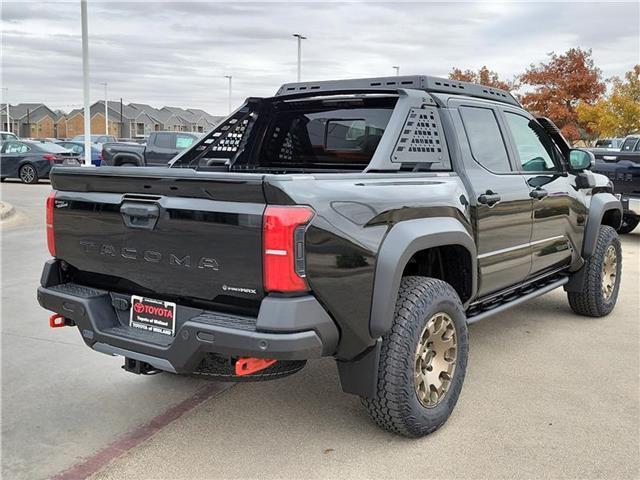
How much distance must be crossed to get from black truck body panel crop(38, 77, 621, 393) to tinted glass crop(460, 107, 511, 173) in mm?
21

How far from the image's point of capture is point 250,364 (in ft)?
9.62

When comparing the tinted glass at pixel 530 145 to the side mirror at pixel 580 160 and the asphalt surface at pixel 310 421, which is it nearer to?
the side mirror at pixel 580 160

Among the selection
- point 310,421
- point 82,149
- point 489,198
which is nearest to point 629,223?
point 489,198

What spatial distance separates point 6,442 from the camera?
341cm

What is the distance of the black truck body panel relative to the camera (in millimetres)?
2846

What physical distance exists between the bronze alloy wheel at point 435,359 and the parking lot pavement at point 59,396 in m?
1.44

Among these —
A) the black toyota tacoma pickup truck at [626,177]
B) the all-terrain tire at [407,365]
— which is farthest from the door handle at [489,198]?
the black toyota tacoma pickup truck at [626,177]

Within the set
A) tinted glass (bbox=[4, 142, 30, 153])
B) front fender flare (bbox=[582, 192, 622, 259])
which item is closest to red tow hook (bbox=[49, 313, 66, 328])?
front fender flare (bbox=[582, 192, 622, 259])

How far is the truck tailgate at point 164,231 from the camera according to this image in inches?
112

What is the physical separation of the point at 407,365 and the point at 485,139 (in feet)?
6.21

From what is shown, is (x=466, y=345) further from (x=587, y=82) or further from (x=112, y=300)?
(x=587, y=82)

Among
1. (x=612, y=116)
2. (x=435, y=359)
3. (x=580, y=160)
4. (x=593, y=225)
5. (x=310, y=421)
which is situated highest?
(x=612, y=116)

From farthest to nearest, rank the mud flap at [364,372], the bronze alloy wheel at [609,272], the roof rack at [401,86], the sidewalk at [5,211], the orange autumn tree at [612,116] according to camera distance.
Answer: the orange autumn tree at [612,116], the sidewalk at [5,211], the bronze alloy wheel at [609,272], the roof rack at [401,86], the mud flap at [364,372]

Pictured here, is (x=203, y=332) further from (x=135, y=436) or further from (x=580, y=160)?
(x=580, y=160)
